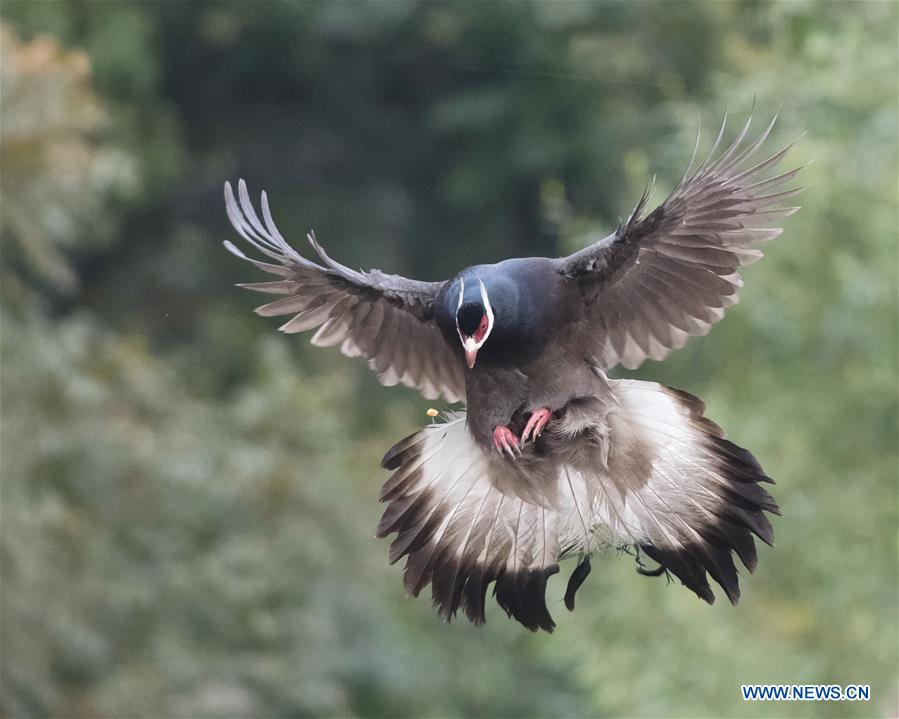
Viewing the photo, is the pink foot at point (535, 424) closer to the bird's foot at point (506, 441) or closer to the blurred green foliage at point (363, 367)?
the bird's foot at point (506, 441)

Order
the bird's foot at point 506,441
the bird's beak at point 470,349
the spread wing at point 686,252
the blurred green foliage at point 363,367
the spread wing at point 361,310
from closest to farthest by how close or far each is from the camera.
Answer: the bird's beak at point 470,349 → the spread wing at point 686,252 → the bird's foot at point 506,441 → the spread wing at point 361,310 → the blurred green foliage at point 363,367

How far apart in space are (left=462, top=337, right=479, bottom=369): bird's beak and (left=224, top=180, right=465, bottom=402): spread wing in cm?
58

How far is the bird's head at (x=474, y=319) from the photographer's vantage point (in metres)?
4.59

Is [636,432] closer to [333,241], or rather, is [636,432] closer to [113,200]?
[333,241]

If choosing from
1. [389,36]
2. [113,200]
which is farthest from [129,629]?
[389,36]

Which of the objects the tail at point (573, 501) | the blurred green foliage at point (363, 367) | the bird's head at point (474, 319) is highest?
the blurred green foliage at point (363, 367)

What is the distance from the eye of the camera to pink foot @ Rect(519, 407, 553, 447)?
4.86 metres

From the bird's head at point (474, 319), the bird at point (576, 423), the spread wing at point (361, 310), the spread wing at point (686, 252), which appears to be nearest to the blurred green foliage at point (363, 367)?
the spread wing at point (361, 310)

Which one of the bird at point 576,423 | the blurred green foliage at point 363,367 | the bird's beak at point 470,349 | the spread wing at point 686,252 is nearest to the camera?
the bird's beak at point 470,349

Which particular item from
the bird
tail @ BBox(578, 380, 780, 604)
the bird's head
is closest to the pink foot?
the bird

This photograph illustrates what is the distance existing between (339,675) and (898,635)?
5.04m

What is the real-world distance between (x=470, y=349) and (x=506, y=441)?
1.41 ft

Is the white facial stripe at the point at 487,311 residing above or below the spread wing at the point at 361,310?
below

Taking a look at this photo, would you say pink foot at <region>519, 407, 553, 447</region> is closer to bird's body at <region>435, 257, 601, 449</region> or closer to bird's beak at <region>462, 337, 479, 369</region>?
bird's body at <region>435, 257, 601, 449</region>
